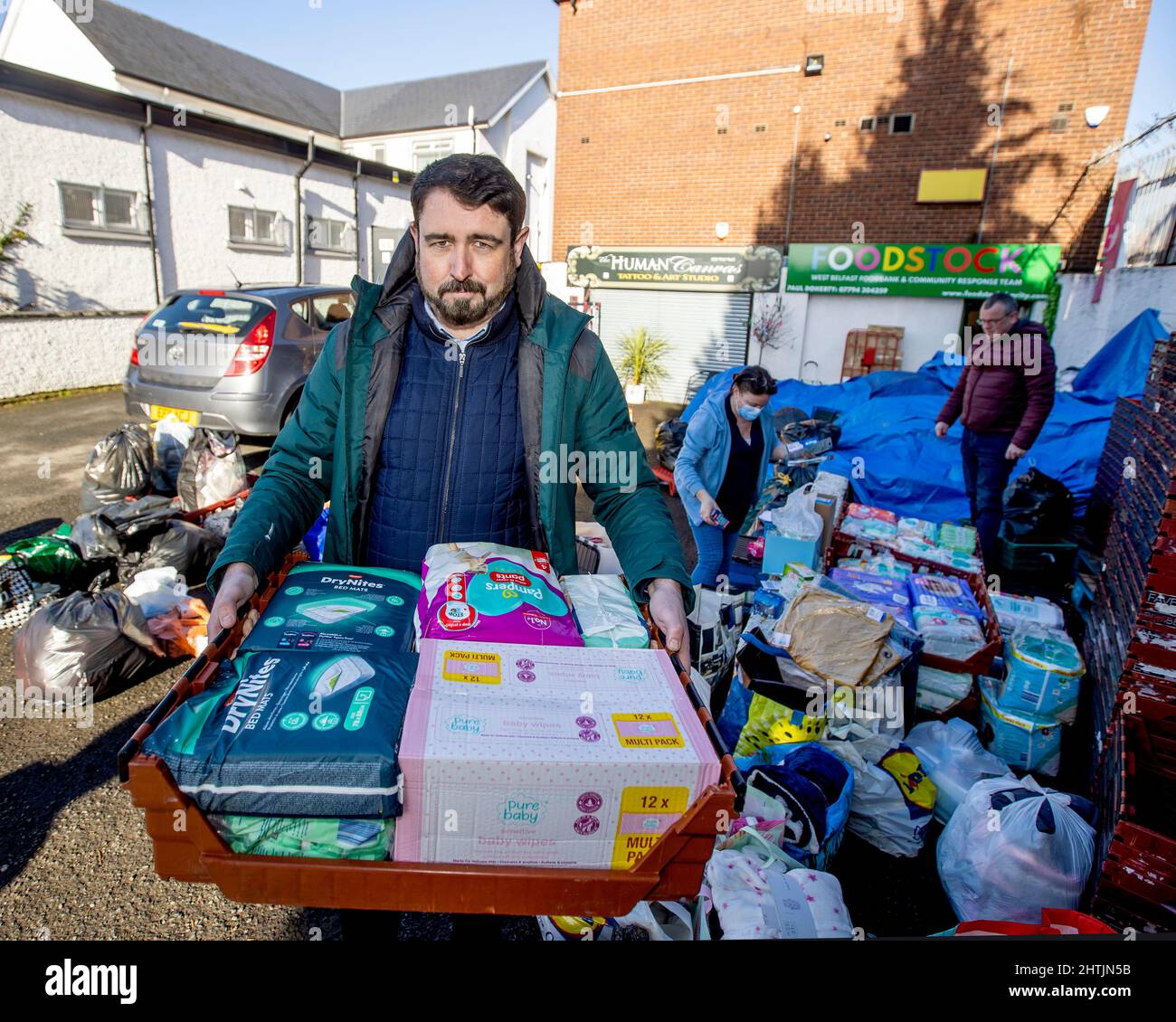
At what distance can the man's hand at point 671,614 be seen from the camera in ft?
4.98

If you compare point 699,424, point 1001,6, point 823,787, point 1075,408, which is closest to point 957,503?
point 1075,408

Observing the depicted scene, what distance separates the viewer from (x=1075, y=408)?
789 cm

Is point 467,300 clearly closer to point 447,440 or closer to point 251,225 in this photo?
point 447,440

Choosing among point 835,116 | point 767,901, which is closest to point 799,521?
point 767,901

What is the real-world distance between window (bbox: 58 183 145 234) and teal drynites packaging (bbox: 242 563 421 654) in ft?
45.6

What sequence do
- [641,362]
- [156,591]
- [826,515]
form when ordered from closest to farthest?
[156,591] → [826,515] → [641,362]

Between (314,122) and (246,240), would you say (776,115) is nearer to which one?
(246,240)

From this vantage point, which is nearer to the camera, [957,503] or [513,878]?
[513,878]

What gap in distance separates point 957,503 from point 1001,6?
36.8 ft

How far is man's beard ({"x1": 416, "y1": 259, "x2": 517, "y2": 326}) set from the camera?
1.88 metres

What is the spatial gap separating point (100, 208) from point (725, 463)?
13168 mm

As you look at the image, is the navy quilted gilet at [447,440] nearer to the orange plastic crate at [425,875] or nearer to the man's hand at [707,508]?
the orange plastic crate at [425,875]

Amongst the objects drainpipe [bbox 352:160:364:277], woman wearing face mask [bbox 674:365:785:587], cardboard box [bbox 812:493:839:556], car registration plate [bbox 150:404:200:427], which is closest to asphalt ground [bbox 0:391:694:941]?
woman wearing face mask [bbox 674:365:785:587]

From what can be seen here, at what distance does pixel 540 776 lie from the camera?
1.10 metres
